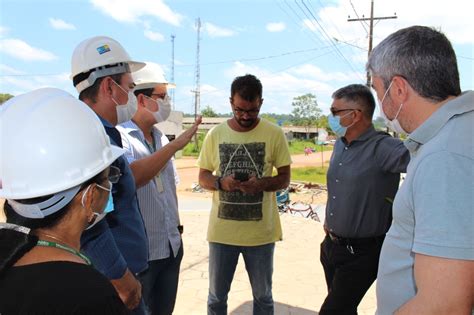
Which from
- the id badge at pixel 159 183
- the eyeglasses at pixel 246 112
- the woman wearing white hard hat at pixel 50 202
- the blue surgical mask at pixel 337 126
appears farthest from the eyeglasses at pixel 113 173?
the blue surgical mask at pixel 337 126

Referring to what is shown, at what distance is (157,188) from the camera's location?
2652 mm

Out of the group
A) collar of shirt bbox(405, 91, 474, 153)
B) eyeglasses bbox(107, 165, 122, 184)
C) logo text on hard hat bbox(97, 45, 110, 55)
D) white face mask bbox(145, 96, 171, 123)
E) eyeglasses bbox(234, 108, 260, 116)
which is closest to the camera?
collar of shirt bbox(405, 91, 474, 153)

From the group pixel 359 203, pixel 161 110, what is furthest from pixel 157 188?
pixel 359 203

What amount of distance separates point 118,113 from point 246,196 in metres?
1.35

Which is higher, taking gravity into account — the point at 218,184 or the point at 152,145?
the point at 152,145

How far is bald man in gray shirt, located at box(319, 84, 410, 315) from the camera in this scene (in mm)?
2760

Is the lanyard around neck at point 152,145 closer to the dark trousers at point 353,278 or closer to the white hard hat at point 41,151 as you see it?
the white hard hat at point 41,151

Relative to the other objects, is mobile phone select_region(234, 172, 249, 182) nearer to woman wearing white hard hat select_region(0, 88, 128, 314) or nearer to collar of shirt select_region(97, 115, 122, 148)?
collar of shirt select_region(97, 115, 122, 148)

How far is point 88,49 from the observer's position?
86.7 inches

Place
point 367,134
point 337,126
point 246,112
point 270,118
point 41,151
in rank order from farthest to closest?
point 270,118, point 246,112, point 337,126, point 367,134, point 41,151

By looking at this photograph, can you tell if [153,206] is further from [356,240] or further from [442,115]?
[442,115]

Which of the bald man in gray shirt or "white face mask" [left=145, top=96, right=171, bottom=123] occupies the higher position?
"white face mask" [left=145, top=96, right=171, bottom=123]

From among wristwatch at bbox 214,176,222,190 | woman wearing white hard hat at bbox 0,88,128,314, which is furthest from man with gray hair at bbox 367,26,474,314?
wristwatch at bbox 214,176,222,190

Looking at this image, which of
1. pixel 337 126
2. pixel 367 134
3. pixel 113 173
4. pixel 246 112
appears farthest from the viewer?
pixel 246 112
